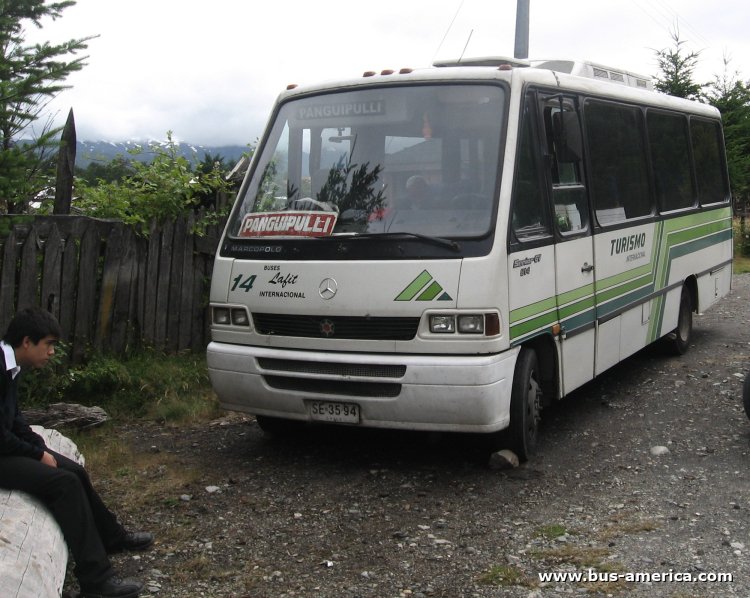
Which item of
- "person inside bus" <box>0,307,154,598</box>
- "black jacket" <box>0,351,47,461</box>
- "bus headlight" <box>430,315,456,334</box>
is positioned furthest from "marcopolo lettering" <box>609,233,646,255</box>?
"black jacket" <box>0,351,47,461</box>

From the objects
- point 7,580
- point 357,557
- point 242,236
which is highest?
point 242,236

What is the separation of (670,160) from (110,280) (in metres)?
5.56

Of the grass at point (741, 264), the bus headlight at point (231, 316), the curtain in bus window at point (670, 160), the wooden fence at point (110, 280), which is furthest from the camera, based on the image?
the grass at point (741, 264)

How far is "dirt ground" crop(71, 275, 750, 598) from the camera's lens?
15.3ft

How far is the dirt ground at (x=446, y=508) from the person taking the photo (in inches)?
183

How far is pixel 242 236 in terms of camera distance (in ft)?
21.8

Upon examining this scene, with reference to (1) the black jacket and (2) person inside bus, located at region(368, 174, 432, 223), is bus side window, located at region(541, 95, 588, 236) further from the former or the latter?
(1) the black jacket

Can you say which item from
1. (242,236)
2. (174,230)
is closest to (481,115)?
(242,236)

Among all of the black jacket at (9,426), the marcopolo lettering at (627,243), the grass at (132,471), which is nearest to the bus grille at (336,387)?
the grass at (132,471)

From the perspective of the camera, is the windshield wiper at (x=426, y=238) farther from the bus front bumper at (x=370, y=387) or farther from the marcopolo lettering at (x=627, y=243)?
the marcopolo lettering at (x=627, y=243)

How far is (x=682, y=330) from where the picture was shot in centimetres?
1023

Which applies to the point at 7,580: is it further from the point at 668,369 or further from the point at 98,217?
the point at 668,369

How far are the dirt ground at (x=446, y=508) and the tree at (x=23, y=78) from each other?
208 cm

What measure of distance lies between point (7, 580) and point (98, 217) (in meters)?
5.82
